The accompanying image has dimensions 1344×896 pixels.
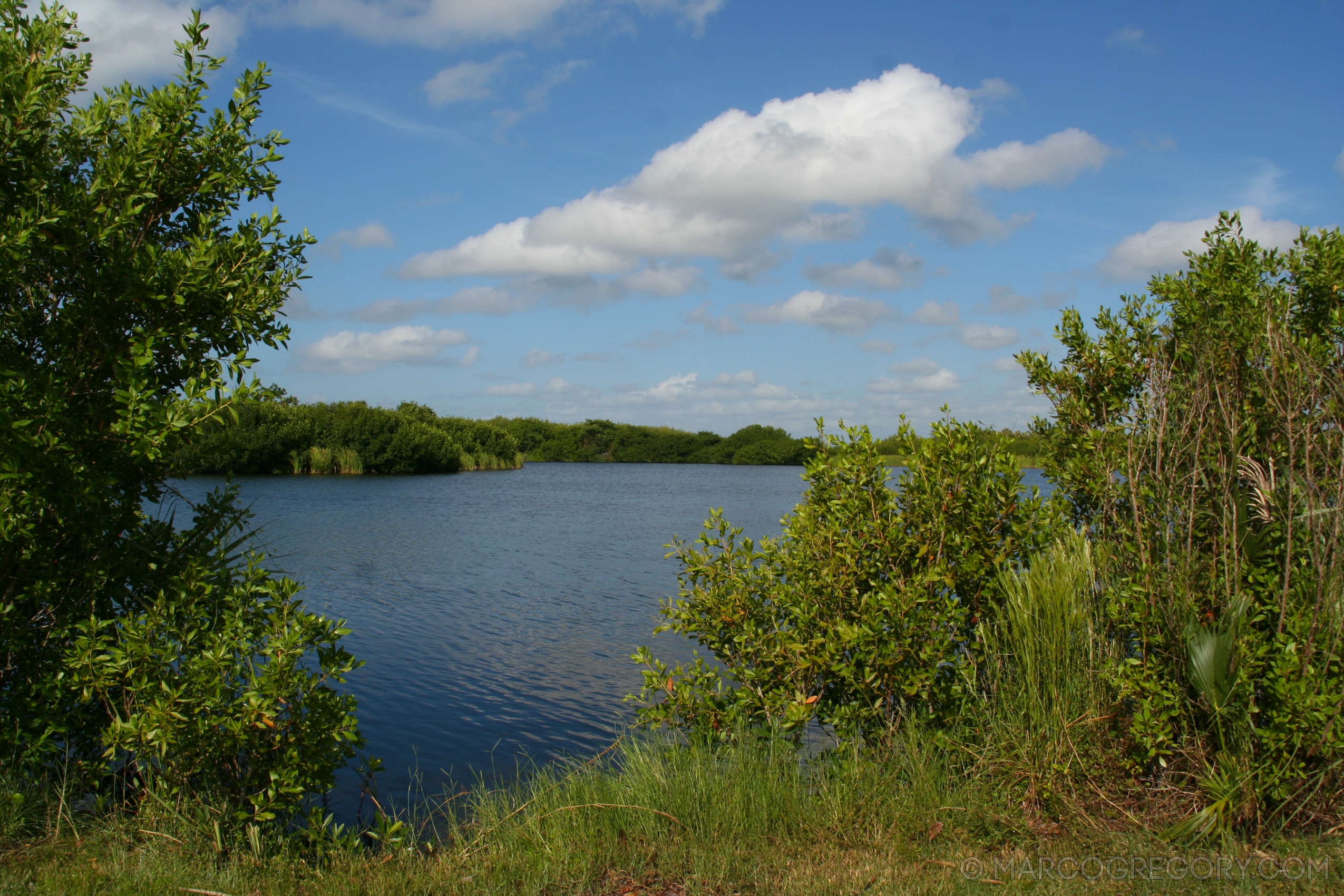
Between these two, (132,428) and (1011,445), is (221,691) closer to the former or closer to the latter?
(132,428)

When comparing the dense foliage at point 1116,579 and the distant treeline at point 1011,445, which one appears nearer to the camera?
the dense foliage at point 1116,579

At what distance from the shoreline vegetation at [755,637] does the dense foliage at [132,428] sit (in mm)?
28

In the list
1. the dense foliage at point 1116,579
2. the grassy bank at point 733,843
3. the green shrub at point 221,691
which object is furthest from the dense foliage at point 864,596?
the green shrub at point 221,691

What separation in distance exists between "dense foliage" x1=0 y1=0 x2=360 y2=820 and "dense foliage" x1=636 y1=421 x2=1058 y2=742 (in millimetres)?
2781

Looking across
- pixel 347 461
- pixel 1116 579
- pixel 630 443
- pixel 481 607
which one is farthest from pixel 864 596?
pixel 630 443

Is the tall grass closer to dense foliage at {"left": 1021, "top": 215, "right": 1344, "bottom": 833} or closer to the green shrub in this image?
dense foliage at {"left": 1021, "top": 215, "right": 1344, "bottom": 833}

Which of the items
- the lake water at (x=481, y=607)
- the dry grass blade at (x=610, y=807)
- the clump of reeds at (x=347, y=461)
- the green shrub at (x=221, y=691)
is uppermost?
the clump of reeds at (x=347, y=461)

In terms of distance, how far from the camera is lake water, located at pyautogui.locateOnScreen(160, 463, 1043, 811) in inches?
397

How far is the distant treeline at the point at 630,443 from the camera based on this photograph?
377 feet

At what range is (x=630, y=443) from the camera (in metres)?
119

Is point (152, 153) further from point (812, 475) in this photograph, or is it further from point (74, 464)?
point (812, 475)

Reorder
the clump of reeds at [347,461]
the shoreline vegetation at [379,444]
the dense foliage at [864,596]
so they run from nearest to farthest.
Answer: the dense foliage at [864,596], the shoreline vegetation at [379,444], the clump of reeds at [347,461]

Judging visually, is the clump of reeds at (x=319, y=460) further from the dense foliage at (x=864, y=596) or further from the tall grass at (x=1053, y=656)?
the tall grass at (x=1053, y=656)

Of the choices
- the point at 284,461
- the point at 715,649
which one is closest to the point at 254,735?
the point at 715,649
